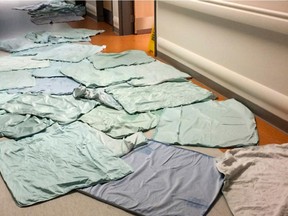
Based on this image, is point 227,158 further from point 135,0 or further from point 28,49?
point 135,0

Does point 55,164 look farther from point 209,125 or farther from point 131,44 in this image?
point 131,44

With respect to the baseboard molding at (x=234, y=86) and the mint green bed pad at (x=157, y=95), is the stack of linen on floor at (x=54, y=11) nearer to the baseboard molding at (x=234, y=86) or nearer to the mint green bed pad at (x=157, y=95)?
the baseboard molding at (x=234, y=86)

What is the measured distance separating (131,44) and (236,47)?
1.91m

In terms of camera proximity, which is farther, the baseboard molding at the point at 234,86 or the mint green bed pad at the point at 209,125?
the baseboard molding at the point at 234,86

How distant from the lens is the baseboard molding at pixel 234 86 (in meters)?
2.10

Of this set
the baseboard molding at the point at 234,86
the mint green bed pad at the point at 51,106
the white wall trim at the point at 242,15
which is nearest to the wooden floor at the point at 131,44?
the baseboard molding at the point at 234,86

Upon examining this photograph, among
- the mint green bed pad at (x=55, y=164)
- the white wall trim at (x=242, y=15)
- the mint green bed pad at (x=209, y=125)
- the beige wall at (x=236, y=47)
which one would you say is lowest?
the mint green bed pad at (x=55, y=164)

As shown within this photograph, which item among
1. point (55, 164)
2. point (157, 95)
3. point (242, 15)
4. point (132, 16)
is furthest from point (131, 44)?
point (55, 164)

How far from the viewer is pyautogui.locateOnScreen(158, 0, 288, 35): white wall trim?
6.32ft

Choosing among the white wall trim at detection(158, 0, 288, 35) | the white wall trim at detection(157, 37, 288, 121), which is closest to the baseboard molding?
the white wall trim at detection(157, 37, 288, 121)

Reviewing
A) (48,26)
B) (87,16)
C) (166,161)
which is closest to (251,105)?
(166,161)

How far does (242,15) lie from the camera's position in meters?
2.21

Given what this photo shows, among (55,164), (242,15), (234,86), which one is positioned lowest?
(55,164)

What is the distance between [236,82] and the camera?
2416 millimetres
